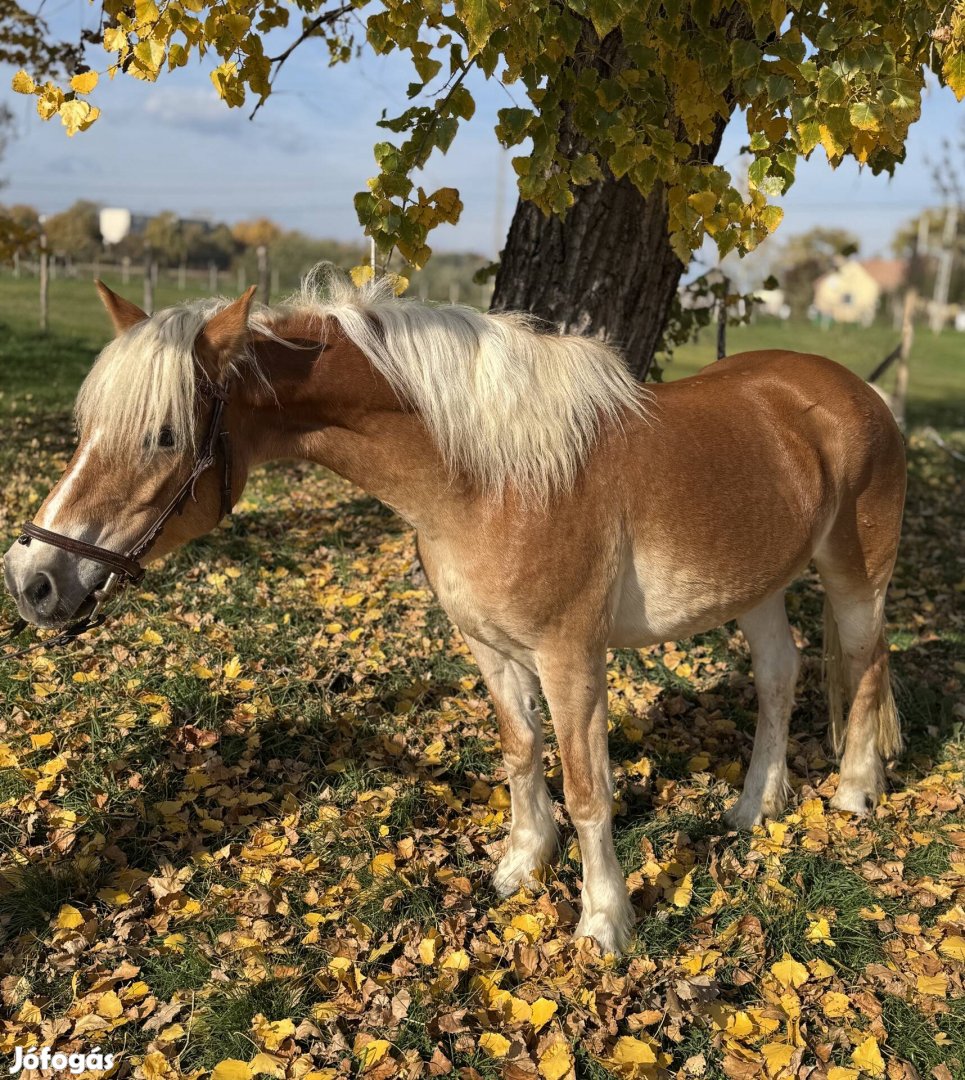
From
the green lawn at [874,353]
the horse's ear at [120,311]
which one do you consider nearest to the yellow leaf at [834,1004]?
the horse's ear at [120,311]

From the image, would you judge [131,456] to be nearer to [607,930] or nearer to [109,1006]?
[109,1006]

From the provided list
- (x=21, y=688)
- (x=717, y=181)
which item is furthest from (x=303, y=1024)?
(x=717, y=181)

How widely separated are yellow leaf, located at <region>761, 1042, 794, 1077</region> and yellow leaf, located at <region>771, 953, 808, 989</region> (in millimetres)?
288

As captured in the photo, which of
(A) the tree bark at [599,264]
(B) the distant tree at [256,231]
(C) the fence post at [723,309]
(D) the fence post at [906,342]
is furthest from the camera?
(B) the distant tree at [256,231]

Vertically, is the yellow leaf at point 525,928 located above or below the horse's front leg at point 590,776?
below

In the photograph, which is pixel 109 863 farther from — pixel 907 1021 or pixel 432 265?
pixel 432 265

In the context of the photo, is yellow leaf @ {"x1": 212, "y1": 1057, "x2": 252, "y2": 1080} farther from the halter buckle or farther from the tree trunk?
the tree trunk

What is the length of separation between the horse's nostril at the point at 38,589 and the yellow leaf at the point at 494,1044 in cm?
189

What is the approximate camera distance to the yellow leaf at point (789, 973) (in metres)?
3.05

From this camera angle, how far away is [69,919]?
10.2 ft

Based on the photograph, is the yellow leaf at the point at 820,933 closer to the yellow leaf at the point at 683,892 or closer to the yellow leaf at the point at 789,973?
the yellow leaf at the point at 789,973

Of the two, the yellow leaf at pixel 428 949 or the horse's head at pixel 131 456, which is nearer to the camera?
the horse's head at pixel 131 456

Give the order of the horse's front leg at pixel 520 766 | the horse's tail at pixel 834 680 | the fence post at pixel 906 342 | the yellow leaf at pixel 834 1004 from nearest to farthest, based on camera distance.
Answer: the yellow leaf at pixel 834 1004 < the horse's front leg at pixel 520 766 < the horse's tail at pixel 834 680 < the fence post at pixel 906 342

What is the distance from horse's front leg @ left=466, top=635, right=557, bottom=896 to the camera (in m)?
3.41
